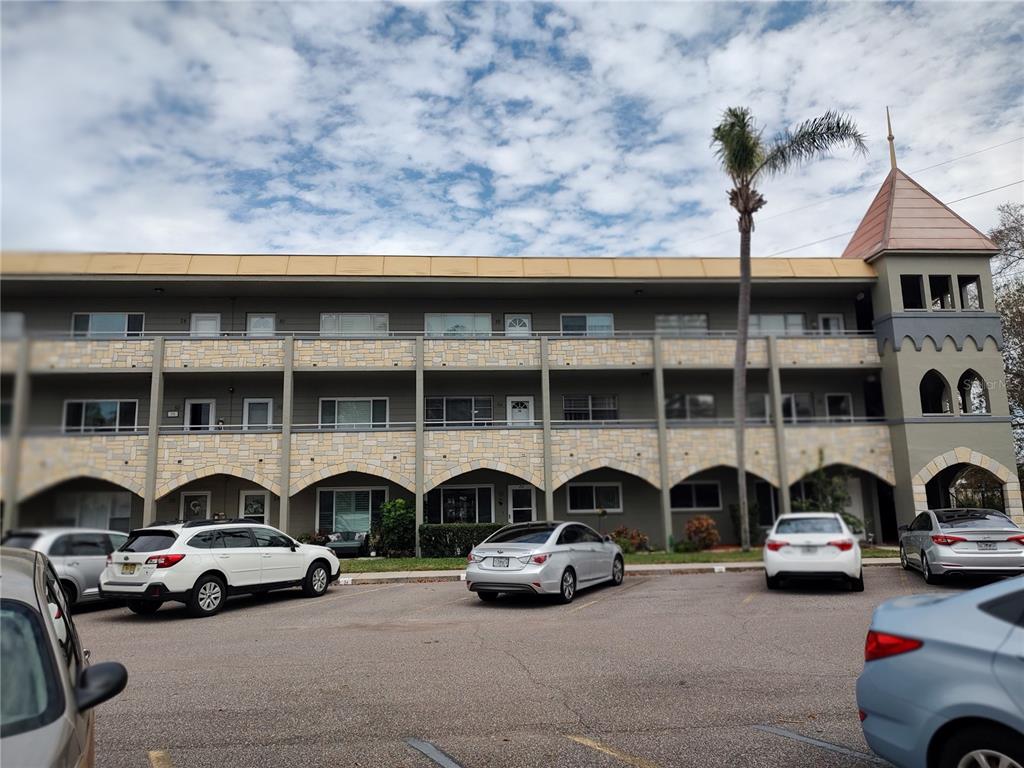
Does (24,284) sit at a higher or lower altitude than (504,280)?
lower

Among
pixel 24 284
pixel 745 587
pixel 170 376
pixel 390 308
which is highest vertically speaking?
pixel 390 308

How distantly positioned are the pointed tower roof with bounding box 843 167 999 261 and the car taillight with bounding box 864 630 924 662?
2433cm

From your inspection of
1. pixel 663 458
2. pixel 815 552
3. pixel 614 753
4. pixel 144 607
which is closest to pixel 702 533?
pixel 663 458

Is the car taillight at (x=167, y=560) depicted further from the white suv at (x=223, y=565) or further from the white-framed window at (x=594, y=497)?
the white-framed window at (x=594, y=497)

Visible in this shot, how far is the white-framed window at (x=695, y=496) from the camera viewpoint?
87.4 ft

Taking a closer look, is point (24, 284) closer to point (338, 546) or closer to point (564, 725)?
point (564, 725)

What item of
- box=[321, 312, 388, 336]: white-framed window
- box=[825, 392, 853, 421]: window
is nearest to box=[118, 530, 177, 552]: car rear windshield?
box=[321, 312, 388, 336]: white-framed window

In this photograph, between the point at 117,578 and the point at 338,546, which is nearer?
the point at 117,578

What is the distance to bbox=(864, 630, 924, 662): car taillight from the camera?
173 inches

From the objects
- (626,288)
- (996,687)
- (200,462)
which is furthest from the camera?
(626,288)

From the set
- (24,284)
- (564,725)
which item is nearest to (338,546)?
(564,725)

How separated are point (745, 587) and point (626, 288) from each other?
13784mm

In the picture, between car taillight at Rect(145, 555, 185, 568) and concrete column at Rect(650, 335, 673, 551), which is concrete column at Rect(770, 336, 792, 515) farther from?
car taillight at Rect(145, 555, 185, 568)

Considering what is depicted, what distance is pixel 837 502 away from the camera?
24078 mm
